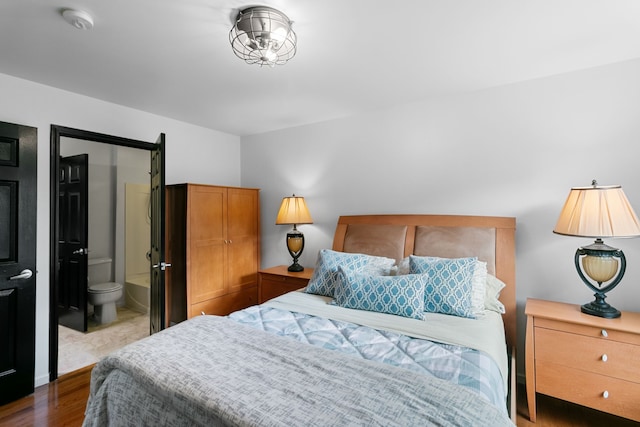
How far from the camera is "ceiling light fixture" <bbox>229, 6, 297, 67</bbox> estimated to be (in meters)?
1.63

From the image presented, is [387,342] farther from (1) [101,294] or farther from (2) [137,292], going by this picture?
(2) [137,292]

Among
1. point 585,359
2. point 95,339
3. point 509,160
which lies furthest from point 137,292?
point 585,359

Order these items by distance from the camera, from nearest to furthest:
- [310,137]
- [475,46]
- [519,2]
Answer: [519,2], [475,46], [310,137]

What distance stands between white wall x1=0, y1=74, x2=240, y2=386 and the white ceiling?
0.12m

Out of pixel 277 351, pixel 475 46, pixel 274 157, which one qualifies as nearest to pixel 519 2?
pixel 475 46

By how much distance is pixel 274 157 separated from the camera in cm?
399

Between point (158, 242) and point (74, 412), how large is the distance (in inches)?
51.3

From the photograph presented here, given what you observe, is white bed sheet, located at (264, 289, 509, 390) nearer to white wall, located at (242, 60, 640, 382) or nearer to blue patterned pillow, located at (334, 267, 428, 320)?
blue patterned pillow, located at (334, 267, 428, 320)

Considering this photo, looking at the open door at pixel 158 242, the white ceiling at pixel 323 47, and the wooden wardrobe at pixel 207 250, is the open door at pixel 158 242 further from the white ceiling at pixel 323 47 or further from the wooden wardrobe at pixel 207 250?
the white ceiling at pixel 323 47

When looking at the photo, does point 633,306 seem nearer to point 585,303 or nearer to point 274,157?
point 585,303

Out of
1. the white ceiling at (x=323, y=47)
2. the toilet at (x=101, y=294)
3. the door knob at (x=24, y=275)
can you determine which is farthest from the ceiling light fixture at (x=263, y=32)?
the toilet at (x=101, y=294)

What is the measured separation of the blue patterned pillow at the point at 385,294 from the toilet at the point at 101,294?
120 inches

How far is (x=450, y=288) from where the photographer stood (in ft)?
6.82

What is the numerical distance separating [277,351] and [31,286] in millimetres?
2195
